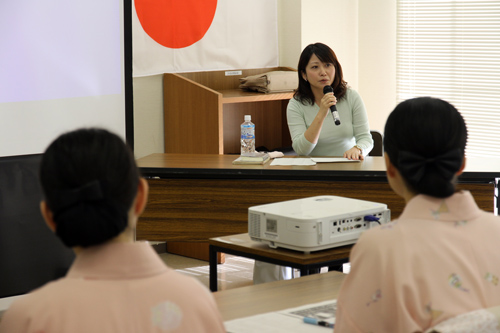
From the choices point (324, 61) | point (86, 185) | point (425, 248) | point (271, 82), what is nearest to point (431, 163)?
point (425, 248)

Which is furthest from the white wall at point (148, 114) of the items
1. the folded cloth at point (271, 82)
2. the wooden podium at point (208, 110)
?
the folded cloth at point (271, 82)

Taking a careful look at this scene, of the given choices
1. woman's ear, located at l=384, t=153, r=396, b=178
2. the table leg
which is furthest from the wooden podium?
woman's ear, located at l=384, t=153, r=396, b=178

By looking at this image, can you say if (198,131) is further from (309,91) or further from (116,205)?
(116,205)

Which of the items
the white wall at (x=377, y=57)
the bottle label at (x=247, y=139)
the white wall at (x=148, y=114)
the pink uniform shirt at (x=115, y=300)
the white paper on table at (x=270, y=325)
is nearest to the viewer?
the pink uniform shirt at (x=115, y=300)

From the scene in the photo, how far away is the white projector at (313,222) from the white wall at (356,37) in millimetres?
2692

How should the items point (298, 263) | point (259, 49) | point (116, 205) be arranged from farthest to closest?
point (259, 49) < point (298, 263) < point (116, 205)

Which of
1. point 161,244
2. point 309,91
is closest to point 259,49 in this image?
point 309,91

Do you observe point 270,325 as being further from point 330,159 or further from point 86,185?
point 330,159

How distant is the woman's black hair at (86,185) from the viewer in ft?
3.20

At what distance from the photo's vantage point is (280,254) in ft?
7.18

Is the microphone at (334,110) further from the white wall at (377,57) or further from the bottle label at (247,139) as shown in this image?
the white wall at (377,57)

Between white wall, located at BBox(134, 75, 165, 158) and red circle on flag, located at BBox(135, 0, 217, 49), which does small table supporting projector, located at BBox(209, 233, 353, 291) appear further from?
red circle on flag, located at BBox(135, 0, 217, 49)

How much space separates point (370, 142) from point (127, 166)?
272 centimetres

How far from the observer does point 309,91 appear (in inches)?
146
